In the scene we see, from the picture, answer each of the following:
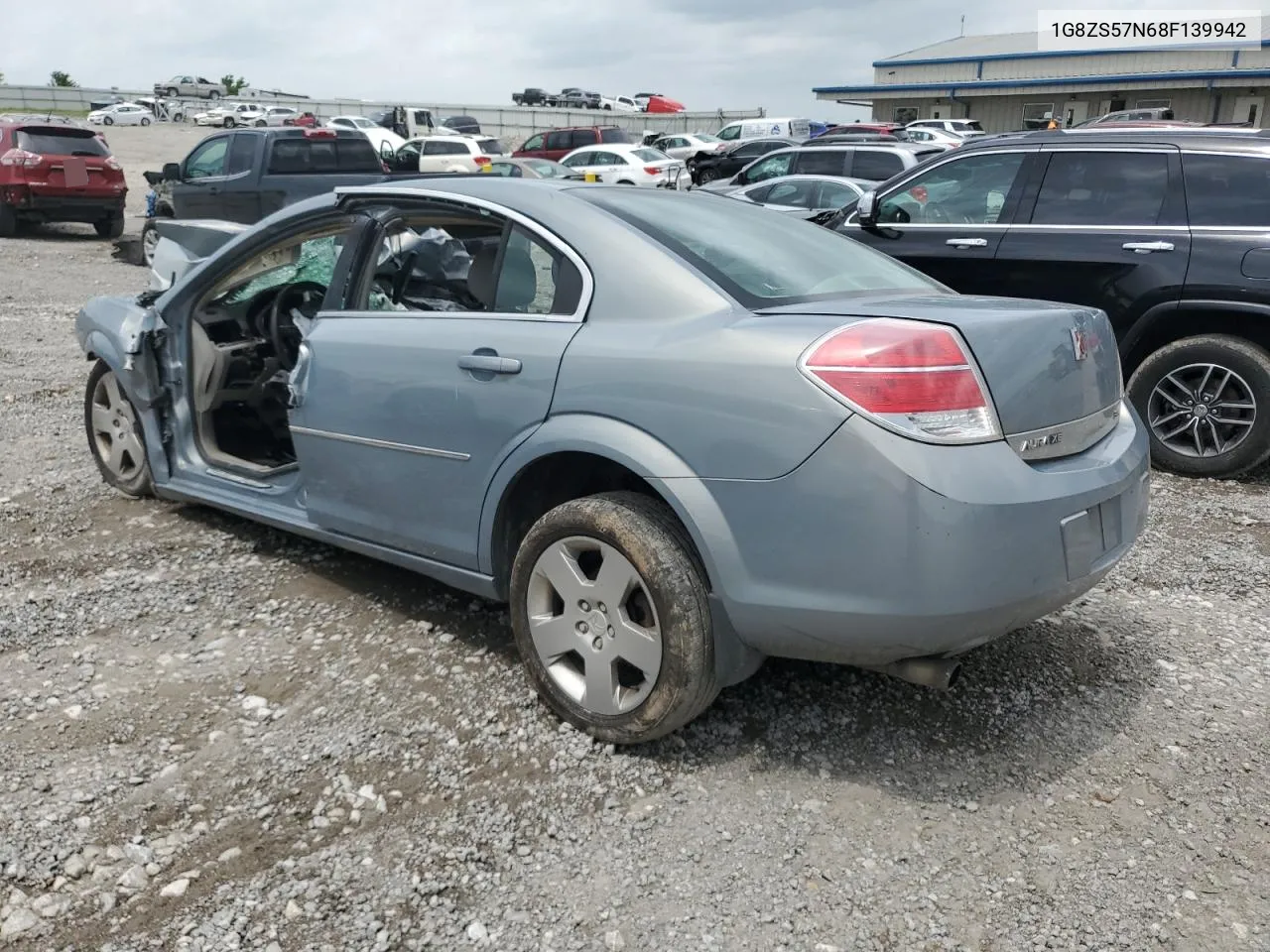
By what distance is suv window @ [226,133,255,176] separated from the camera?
1309 cm

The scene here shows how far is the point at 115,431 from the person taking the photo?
5.02 metres

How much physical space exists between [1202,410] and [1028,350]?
3.51 metres

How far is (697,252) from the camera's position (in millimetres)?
3074

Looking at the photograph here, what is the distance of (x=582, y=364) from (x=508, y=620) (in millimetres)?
1322

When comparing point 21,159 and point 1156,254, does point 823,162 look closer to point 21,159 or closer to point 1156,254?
point 1156,254

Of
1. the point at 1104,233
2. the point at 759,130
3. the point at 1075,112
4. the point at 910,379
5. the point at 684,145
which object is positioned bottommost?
the point at 910,379

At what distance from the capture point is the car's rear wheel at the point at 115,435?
16.0 feet

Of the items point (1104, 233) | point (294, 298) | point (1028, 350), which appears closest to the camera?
point (1028, 350)

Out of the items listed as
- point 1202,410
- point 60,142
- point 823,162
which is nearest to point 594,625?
point 1202,410

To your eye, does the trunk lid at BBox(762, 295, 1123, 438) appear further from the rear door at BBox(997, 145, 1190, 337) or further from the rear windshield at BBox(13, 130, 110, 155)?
the rear windshield at BBox(13, 130, 110, 155)

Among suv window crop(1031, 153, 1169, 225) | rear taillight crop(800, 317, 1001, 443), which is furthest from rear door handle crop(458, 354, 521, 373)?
suv window crop(1031, 153, 1169, 225)

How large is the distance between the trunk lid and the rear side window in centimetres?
314

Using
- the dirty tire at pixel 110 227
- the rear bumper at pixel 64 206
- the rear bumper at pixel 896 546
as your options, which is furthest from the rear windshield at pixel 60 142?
the rear bumper at pixel 896 546

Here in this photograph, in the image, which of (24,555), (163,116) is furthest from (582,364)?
(163,116)
